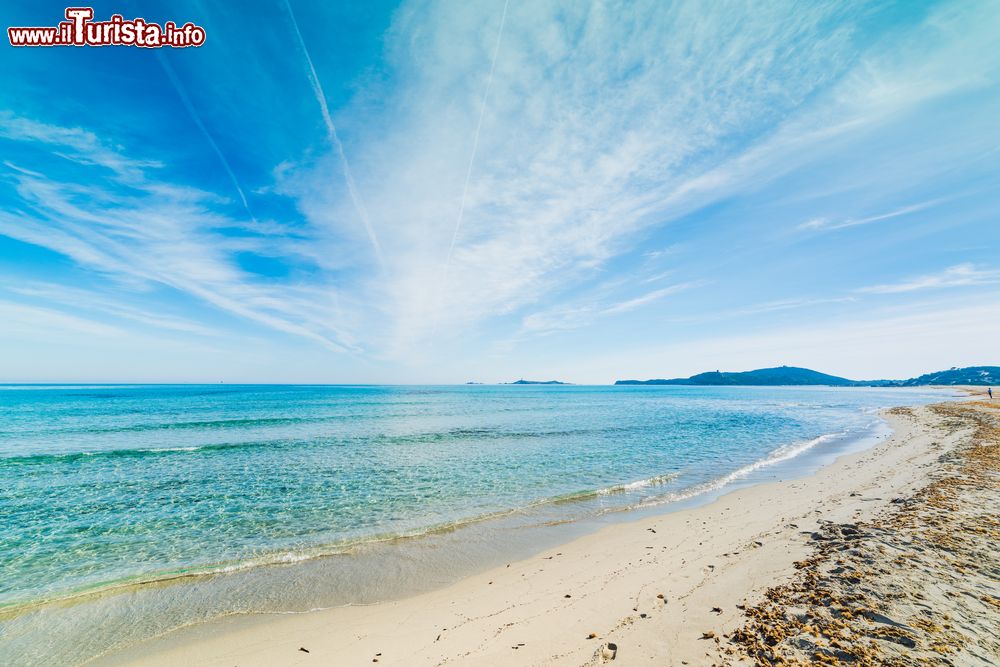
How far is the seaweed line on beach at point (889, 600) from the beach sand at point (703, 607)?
28 millimetres

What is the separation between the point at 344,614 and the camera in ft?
25.6

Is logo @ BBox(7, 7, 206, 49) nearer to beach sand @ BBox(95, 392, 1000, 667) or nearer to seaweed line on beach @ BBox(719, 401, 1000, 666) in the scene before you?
beach sand @ BBox(95, 392, 1000, 667)

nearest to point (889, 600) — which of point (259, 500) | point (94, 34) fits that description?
point (259, 500)

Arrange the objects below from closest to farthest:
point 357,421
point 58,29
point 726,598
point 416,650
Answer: point 416,650 < point 726,598 < point 58,29 < point 357,421

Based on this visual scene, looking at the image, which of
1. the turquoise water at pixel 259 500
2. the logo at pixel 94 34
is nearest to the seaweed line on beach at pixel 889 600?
the turquoise water at pixel 259 500

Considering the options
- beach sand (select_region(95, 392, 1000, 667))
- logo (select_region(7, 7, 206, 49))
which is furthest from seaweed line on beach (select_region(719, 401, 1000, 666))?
logo (select_region(7, 7, 206, 49))

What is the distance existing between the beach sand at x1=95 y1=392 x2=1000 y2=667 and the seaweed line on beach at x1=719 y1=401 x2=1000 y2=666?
0.03m

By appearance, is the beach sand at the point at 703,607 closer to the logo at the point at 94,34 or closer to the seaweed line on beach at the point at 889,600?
the seaweed line on beach at the point at 889,600

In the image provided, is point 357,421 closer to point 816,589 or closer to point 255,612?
point 255,612

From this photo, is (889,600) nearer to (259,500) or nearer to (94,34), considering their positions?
(259,500)

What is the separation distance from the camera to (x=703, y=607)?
6.65 m

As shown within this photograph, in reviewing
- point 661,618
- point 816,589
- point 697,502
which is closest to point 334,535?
point 661,618

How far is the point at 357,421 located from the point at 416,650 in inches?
1684

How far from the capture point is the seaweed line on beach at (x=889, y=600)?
498 cm
